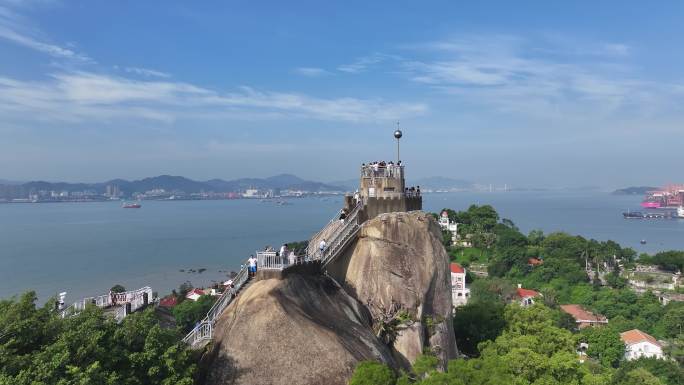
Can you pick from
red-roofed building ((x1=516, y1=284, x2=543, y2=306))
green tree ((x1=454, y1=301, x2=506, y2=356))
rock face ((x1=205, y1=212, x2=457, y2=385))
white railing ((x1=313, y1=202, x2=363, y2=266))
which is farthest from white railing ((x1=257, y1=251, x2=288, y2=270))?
red-roofed building ((x1=516, y1=284, x2=543, y2=306))

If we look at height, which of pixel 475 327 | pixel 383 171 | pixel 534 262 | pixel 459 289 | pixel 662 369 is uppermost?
pixel 383 171

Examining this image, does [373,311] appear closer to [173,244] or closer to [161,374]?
[161,374]

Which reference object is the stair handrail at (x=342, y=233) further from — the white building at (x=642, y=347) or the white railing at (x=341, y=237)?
the white building at (x=642, y=347)

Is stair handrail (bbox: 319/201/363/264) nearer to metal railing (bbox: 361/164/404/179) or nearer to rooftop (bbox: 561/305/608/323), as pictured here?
metal railing (bbox: 361/164/404/179)

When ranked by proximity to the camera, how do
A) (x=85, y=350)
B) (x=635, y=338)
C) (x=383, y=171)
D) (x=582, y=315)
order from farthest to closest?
1. (x=582, y=315)
2. (x=635, y=338)
3. (x=383, y=171)
4. (x=85, y=350)

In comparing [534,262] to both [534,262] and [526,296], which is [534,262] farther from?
[526,296]

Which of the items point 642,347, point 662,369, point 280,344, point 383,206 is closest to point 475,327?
point 383,206
